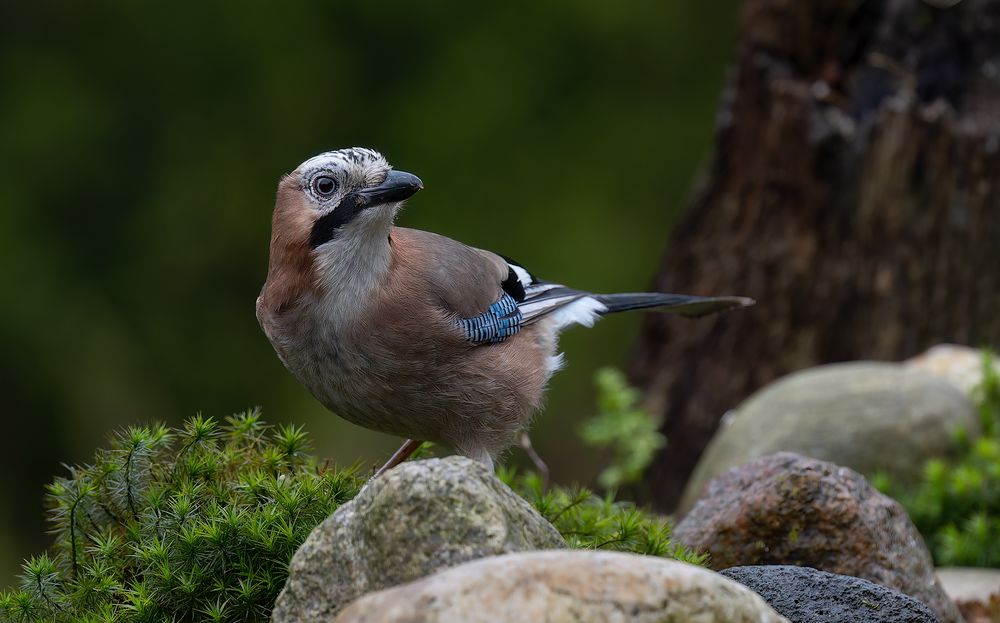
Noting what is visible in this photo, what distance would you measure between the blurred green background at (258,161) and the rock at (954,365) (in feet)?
14.0

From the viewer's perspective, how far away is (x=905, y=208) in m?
8.35

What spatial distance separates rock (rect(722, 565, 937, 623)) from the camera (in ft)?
12.9

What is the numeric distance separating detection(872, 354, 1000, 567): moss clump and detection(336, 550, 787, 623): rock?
367cm

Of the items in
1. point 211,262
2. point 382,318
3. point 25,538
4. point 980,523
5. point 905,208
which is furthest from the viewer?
point 211,262

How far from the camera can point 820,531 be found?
4.84 metres

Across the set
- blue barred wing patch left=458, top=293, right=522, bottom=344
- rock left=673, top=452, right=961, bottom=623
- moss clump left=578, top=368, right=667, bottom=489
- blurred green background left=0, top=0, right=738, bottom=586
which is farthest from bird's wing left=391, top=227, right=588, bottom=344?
blurred green background left=0, top=0, right=738, bottom=586

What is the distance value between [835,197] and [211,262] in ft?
21.1

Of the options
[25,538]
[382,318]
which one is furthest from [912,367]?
[25,538]

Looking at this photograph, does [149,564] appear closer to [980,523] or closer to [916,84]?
[980,523]

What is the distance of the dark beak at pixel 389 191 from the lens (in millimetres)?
4777

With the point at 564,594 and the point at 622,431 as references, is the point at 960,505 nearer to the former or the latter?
the point at 622,431

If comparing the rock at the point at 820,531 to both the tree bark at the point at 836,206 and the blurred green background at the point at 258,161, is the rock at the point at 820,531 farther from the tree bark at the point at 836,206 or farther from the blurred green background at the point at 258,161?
the blurred green background at the point at 258,161

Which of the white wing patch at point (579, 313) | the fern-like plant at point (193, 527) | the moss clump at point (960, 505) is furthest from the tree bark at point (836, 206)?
the fern-like plant at point (193, 527)

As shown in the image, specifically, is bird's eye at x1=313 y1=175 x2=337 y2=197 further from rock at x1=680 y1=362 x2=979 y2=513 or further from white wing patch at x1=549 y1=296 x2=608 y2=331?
rock at x1=680 y1=362 x2=979 y2=513
